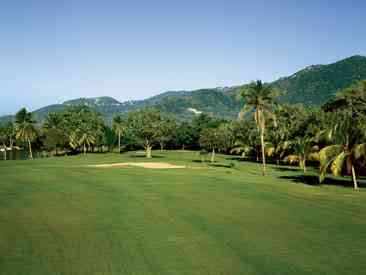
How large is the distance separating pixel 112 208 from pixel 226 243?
10048 millimetres

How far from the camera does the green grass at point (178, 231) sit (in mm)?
14352

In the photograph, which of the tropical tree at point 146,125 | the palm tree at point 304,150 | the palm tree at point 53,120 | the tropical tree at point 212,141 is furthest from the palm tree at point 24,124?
the palm tree at point 304,150

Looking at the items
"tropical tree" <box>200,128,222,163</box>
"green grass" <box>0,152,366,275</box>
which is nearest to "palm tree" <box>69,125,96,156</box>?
"tropical tree" <box>200,128,222,163</box>

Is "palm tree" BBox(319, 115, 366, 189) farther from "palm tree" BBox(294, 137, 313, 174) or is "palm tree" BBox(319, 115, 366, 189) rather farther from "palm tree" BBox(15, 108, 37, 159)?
"palm tree" BBox(15, 108, 37, 159)

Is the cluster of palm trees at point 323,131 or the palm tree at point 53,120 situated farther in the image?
the palm tree at point 53,120

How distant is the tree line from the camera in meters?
38.6

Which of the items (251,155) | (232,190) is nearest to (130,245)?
(232,190)

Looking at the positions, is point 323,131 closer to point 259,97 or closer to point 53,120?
point 259,97

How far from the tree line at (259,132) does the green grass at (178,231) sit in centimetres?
698

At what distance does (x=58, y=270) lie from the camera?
1357 cm

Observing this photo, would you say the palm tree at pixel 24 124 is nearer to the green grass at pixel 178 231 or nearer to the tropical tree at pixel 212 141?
the tropical tree at pixel 212 141

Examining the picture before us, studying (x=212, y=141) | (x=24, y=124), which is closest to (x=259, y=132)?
(x=212, y=141)

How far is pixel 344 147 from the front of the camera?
3838cm

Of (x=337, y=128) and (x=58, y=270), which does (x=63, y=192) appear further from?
(x=337, y=128)
